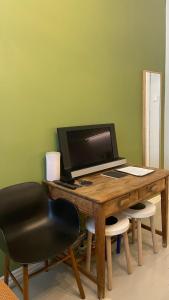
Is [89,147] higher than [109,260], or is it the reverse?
[89,147]

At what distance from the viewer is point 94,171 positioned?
7.04ft

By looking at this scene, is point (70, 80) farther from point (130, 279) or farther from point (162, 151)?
point (162, 151)

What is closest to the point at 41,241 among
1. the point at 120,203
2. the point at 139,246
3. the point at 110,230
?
the point at 110,230

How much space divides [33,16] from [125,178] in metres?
1.44

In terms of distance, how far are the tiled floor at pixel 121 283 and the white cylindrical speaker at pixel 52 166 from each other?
2.59ft

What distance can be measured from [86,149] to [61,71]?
70 centimetres

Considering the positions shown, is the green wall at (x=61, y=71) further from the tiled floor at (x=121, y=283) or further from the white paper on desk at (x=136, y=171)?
the tiled floor at (x=121, y=283)

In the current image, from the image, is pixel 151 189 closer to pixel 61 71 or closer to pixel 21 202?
pixel 21 202

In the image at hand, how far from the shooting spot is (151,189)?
6.62ft

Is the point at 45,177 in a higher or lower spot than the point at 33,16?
lower

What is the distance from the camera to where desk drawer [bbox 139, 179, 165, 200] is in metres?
1.94

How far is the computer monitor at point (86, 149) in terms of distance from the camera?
203 centimetres

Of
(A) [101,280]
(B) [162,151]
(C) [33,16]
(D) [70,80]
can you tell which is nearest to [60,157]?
(D) [70,80]

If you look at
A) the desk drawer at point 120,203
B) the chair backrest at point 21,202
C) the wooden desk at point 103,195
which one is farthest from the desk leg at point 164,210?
the chair backrest at point 21,202
